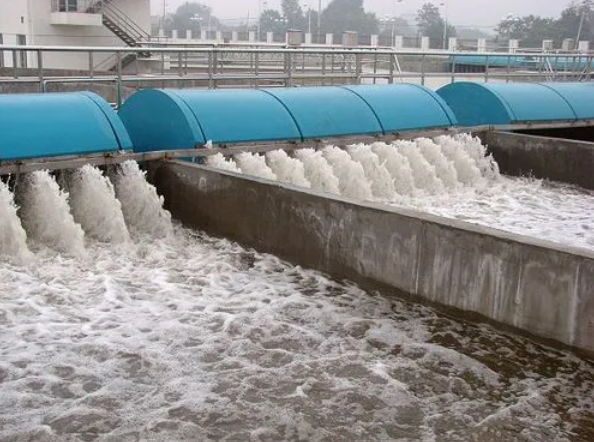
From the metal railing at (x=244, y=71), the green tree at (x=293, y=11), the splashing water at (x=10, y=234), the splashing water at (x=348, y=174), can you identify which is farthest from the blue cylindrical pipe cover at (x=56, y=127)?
the green tree at (x=293, y=11)

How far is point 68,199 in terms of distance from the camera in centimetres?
827

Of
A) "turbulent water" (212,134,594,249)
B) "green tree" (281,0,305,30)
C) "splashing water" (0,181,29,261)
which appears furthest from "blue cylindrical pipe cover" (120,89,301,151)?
"green tree" (281,0,305,30)

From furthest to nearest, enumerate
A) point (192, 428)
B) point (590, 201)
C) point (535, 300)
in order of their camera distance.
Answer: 1. point (590, 201)
2. point (535, 300)
3. point (192, 428)

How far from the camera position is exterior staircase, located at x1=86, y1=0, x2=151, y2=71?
96.4ft

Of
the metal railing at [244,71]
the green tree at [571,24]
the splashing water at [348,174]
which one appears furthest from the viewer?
the green tree at [571,24]

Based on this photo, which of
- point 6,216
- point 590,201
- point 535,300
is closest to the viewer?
point 535,300

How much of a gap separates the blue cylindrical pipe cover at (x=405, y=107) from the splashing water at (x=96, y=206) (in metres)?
4.53

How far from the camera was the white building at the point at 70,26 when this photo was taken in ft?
93.2

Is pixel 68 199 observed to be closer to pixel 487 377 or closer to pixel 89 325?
pixel 89 325

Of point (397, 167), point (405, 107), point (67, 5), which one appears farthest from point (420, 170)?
point (67, 5)

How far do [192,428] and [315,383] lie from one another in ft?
3.14

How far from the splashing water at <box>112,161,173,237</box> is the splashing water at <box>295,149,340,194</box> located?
2.14m

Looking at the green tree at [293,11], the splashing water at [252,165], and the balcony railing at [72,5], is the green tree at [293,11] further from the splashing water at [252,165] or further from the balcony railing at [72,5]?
the splashing water at [252,165]

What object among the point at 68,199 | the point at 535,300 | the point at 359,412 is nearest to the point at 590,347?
the point at 535,300
